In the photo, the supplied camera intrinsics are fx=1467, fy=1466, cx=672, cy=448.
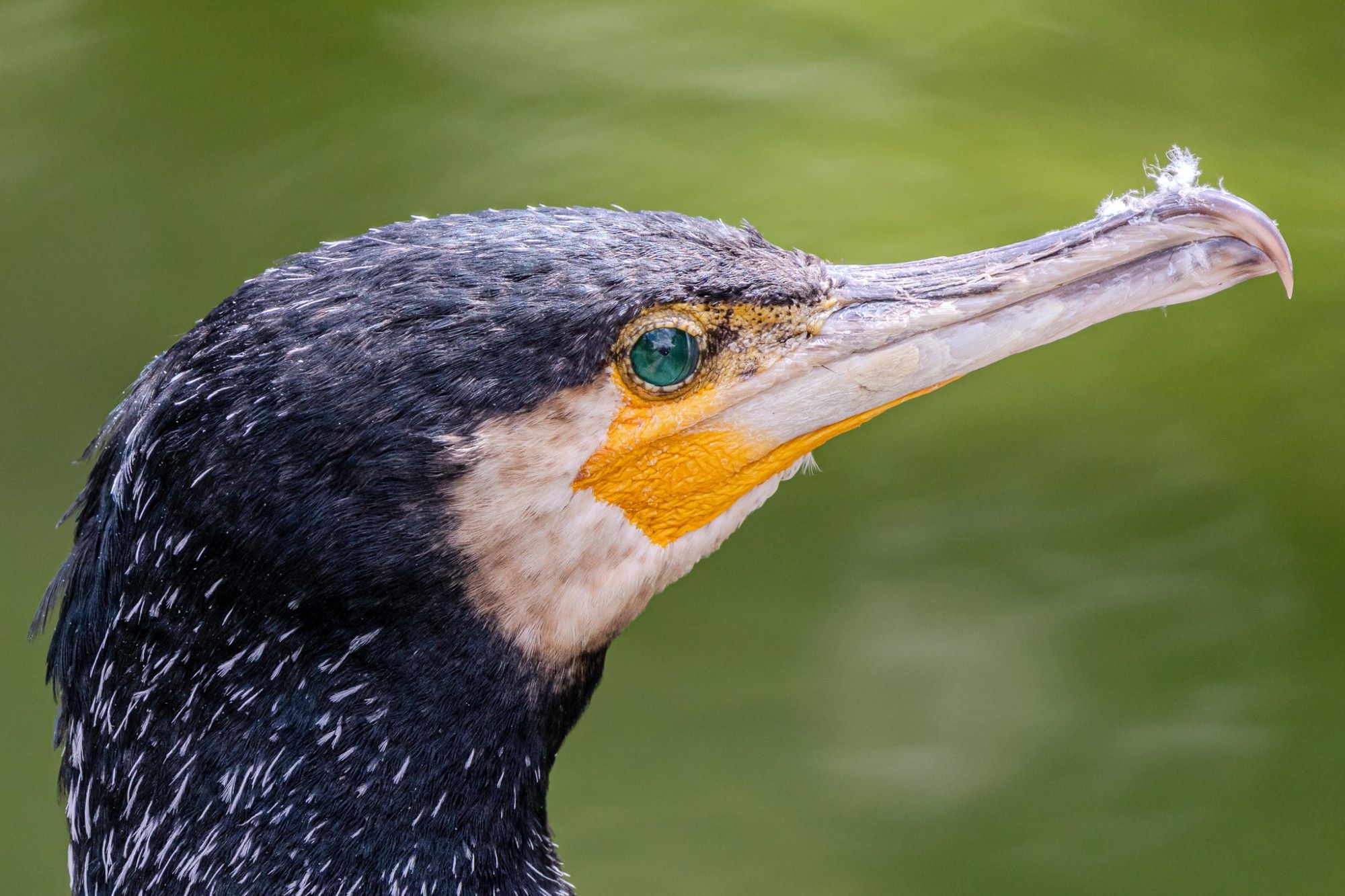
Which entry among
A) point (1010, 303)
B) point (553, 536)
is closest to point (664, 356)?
point (553, 536)

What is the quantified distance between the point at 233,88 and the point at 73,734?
8.69 feet

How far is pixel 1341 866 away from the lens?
11.3 feet

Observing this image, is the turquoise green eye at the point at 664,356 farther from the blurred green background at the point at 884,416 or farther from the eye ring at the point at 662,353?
the blurred green background at the point at 884,416

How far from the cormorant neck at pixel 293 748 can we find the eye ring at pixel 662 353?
0.41 meters

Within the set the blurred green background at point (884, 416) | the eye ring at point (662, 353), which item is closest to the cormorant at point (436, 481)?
the eye ring at point (662, 353)

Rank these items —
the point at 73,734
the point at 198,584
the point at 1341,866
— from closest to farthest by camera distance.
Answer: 1. the point at 198,584
2. the point at 73,734
3. the point at 1341,866

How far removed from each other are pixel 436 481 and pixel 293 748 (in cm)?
45

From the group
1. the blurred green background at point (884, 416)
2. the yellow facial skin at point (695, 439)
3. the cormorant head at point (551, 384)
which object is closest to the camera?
the cormorant head at point (551, 384)

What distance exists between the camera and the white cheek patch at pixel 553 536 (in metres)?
1.92

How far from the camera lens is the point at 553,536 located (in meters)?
2.00

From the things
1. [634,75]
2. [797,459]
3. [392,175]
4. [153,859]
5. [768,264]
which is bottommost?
[153,859]

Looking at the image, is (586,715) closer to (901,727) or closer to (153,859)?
(901,727)

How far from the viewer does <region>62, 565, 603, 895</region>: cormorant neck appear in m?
2.00

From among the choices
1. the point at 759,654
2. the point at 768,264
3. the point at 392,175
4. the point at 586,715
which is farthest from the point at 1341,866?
the point at 392,175
